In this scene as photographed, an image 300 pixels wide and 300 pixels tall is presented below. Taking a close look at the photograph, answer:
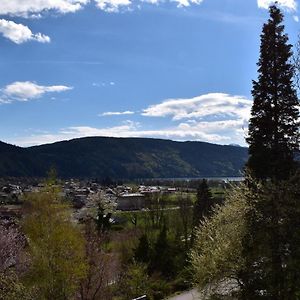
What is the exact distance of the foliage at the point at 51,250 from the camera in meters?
27.8

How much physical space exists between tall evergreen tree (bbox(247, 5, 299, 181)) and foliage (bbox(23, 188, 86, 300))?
11544 millimetres

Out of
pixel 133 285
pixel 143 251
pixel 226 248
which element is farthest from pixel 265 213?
pixel 143 251

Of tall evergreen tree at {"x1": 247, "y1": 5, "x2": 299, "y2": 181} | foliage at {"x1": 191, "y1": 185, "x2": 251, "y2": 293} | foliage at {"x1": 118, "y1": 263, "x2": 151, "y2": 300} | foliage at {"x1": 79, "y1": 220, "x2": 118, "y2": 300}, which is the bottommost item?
foliage at {"x1": 118, "y1": 263, "x2": 151, "y2": 300}

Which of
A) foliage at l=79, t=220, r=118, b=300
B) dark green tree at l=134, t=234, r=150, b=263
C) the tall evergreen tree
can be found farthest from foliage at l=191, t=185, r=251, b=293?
Result: dark green tree at l=134, t=234, r=150, b=263

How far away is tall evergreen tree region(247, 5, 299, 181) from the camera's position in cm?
2833

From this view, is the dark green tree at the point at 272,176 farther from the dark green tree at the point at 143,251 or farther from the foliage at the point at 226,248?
the dark green tree at the point at 143,251

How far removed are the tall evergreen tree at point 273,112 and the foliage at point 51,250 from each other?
11.5 meters

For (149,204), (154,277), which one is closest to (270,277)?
(154,277)

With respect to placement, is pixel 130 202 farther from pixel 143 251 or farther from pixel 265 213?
pixel 265 213

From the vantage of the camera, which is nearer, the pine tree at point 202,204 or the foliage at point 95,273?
the foliage at point 95,273

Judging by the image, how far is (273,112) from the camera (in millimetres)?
29078

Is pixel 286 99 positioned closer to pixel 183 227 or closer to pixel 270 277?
pixel 270 277

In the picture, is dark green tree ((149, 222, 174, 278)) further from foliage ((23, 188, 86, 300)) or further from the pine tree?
foliage ((23, 188, 86, 300))

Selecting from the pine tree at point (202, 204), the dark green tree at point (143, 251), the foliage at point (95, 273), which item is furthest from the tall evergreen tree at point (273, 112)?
the pine tree at point (202, 204)
